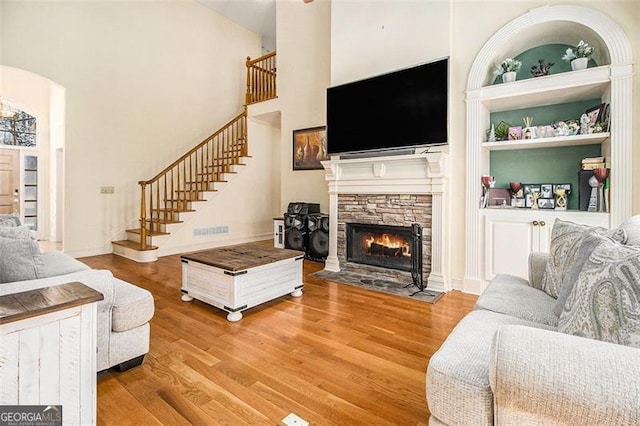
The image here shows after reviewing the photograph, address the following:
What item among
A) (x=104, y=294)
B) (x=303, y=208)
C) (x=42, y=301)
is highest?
(x=303, y=208)

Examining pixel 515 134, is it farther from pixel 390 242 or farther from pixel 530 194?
pixel 390 242

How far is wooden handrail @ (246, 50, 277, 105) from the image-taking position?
664 cm

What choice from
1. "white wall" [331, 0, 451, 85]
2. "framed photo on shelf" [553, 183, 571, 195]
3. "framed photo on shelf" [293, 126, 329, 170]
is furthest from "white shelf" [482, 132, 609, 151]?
"framed photo on shelf" [293, 126, 329, 170]

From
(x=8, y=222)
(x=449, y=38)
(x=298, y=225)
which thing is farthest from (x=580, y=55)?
(x=8, y=222)

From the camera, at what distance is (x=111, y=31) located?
545cm

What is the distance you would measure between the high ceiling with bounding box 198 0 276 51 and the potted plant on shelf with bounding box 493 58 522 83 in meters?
5.29

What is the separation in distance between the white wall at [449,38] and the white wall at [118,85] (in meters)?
3.94

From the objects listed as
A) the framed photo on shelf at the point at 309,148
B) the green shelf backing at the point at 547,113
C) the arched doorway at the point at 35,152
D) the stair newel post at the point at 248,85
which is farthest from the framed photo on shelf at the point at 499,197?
the arched doorway at the point at 35,152

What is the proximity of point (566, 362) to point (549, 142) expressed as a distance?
117 inches

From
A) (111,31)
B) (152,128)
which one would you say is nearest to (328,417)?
(152,128)

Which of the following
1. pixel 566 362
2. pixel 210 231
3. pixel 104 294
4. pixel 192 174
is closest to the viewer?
pixel 566 362

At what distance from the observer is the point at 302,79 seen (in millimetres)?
5590

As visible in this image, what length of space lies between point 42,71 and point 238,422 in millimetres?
5977

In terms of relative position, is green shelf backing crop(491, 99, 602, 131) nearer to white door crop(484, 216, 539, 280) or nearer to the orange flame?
white door crop(484, 216, 539, 280)
